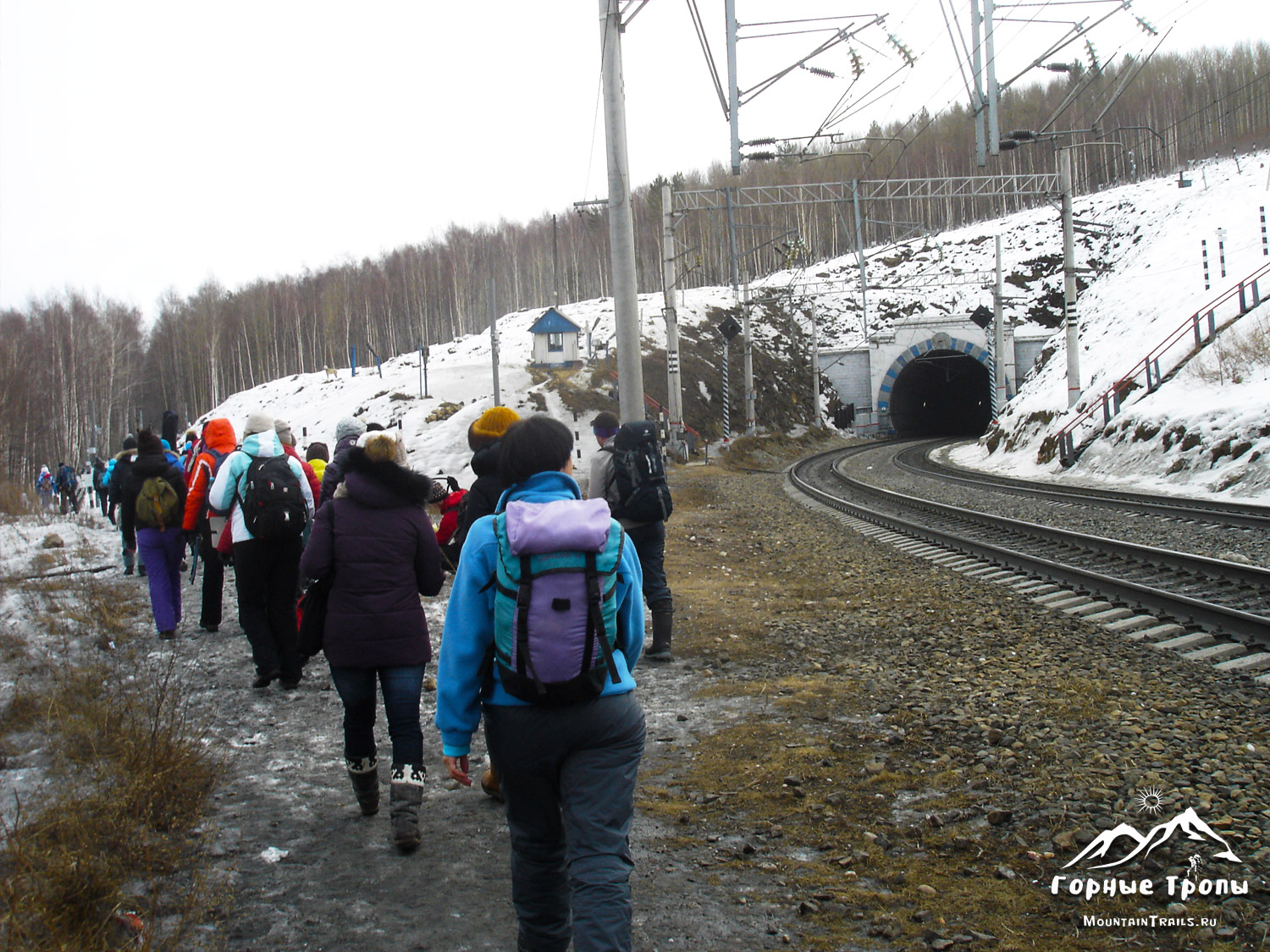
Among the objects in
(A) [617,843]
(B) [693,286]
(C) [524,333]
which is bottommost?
(A) [617,843]

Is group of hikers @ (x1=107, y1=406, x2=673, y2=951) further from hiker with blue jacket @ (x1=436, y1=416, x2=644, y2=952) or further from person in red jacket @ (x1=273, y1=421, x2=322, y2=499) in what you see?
person in red jacket @ (x1=273, y1=421, x2=322, y2=499)

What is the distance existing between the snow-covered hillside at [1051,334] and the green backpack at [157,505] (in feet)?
51.5

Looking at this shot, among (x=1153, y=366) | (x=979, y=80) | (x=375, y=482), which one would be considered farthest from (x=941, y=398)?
(x=375, y=482)

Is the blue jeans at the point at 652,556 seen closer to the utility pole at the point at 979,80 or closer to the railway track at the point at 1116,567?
the railway track at the point at 1116,567

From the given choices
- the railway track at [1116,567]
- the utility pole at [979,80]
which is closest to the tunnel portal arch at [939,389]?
the railway track at [1116,567]

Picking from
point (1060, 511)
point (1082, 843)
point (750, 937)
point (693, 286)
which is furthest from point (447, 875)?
point (693, 286)

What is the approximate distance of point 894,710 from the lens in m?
5.59

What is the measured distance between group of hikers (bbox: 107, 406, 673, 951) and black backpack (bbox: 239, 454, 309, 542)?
13mm

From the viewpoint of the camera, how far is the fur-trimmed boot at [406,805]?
3941mm

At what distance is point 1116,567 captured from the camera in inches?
383

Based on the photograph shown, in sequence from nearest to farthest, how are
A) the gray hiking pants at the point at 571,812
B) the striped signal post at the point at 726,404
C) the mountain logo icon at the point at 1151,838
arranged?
the gray hiking pants at the point at 571,812, the mountain logo icon at the point at 1151,838, the striped signal post at the point at 726,404

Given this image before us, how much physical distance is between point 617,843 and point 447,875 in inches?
55.9

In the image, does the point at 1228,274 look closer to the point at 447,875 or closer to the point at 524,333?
the point at 447,875

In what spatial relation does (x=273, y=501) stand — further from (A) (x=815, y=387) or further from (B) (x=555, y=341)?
(A) (x=815, y=387)
